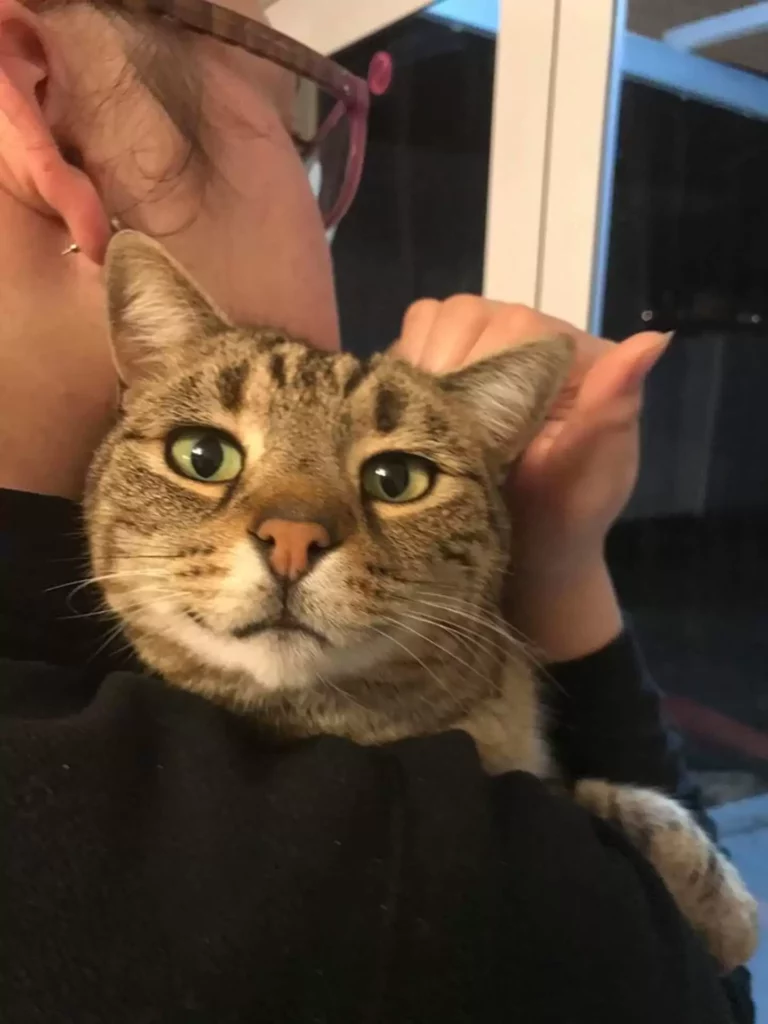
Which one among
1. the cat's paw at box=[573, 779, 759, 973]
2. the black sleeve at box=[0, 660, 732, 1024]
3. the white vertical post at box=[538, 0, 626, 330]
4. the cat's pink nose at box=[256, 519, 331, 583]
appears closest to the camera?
the black sleeve at box=[0, 660, 732, 1024]

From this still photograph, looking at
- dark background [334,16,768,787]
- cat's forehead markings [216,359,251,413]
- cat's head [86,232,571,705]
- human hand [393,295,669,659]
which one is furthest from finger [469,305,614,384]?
dark background [334,16,768,787]

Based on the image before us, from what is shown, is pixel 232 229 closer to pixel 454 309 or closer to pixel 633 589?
pixel 454 309

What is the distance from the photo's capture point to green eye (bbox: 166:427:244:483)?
73 cm

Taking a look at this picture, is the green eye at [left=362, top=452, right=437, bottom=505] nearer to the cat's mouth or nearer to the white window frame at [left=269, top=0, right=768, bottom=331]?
the cat's mouth

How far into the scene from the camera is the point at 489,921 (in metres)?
0.49

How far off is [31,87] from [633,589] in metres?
1.28

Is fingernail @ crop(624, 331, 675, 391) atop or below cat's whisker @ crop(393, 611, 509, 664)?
atop

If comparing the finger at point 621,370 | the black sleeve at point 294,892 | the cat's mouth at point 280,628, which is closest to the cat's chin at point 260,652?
the cat's mouth at point 280,628

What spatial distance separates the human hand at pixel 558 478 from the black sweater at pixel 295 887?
0.35 metres

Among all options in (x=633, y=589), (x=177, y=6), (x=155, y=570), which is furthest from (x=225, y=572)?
(x=633, y=589)

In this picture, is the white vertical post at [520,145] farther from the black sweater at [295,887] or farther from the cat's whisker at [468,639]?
the black sweater at [295,887]

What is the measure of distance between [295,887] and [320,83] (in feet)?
2.57

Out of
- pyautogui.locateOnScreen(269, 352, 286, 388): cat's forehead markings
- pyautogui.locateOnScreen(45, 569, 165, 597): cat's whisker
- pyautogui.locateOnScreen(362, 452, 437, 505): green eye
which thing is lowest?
pyautogui.locateOnScreen(45, 569, 165, 597): cat's whisker

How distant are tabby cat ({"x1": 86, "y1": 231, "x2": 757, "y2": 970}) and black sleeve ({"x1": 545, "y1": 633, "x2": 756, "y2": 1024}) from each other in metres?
0.08
